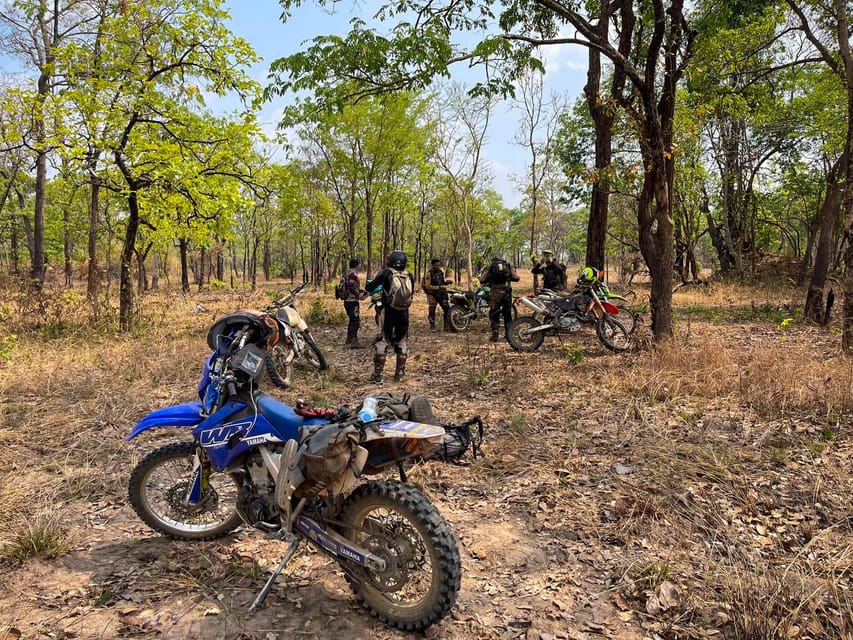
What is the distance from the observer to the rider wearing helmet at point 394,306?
7164 mm

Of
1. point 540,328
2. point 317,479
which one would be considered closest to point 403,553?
point 317,479

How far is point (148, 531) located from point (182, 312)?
1233 centimetres

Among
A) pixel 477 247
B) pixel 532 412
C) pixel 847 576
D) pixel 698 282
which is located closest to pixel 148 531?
pixel 532 412

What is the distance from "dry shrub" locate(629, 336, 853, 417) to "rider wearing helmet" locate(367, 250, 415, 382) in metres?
3.34

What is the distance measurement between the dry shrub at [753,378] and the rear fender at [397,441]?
3.99 metres

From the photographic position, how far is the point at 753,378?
17.7 ft

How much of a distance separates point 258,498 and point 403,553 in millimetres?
923

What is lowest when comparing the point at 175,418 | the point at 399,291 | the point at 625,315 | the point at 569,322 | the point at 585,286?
the point at 175,418

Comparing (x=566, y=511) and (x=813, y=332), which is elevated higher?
(x=813, y=332)

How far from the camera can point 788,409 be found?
4.73m

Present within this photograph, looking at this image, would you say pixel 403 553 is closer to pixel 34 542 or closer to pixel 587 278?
pixel 34 542

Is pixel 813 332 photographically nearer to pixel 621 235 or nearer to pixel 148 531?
pixel 148 531

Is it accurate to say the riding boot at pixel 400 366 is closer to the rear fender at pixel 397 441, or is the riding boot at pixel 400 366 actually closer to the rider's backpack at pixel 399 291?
the rider's backpack at pixel 399 291

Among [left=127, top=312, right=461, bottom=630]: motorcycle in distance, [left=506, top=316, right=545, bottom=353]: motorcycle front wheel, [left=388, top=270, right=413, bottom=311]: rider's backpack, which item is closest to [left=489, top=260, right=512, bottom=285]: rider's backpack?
[left=506, top=316, right=545, bottom=353]: motorcycle front wheel
